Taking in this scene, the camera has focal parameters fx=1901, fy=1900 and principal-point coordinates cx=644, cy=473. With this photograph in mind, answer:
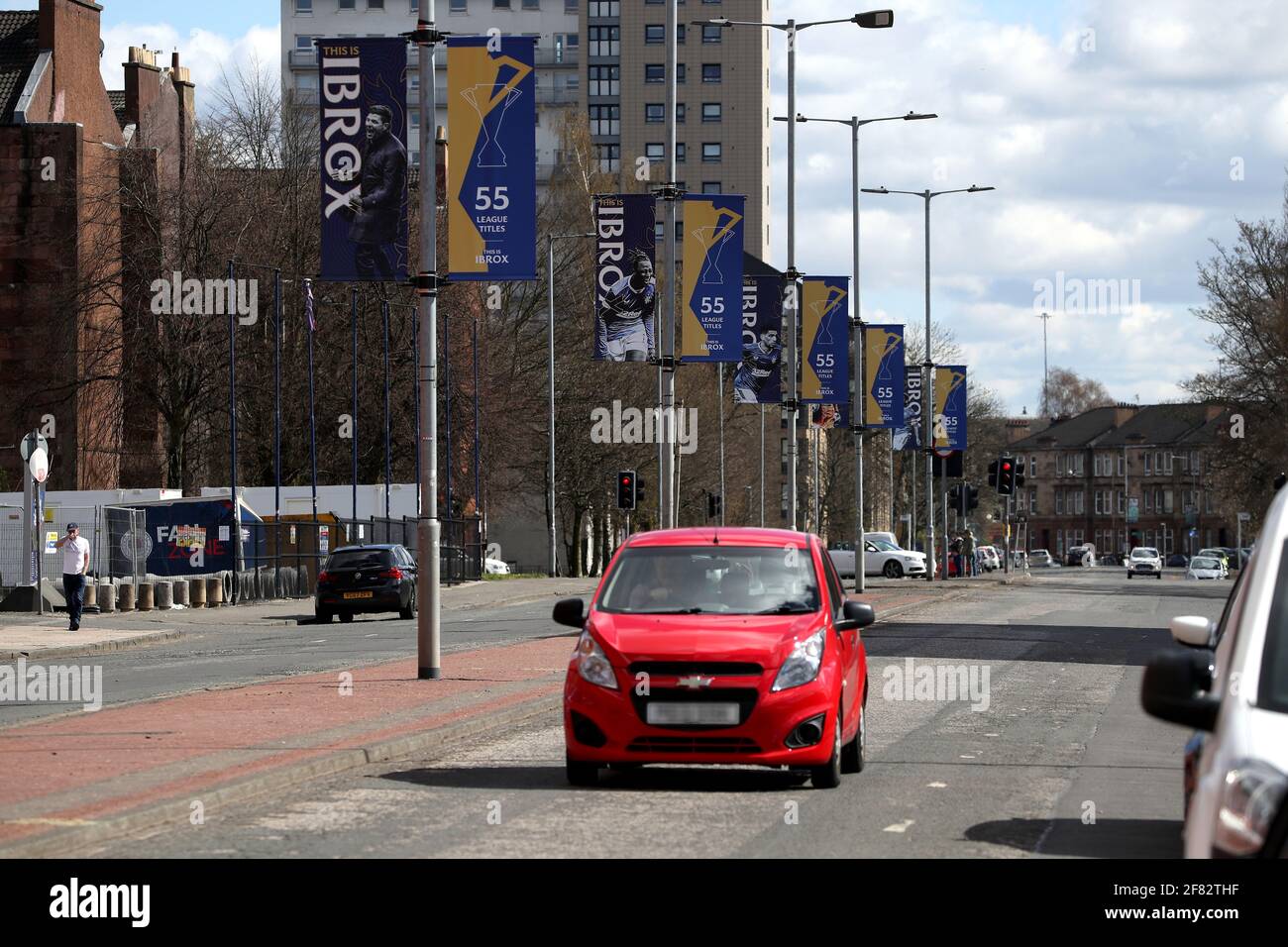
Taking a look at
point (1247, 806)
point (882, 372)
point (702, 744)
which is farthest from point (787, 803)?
point (882, 372)

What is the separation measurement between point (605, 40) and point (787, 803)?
4916 inches

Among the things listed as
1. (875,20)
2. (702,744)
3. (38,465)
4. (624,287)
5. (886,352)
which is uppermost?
(875,20)

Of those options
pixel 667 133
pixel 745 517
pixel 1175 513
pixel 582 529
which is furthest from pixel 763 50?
pixel 667 133

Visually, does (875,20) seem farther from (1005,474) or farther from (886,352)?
(1005,474)

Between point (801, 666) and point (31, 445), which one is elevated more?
point (31, 445)

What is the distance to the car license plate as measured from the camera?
446 inches

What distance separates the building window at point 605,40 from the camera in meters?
132

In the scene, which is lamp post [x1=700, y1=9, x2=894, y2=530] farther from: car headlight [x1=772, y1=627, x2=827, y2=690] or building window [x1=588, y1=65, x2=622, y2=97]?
building window [x1=588, y1=65, x2=622, y2=97]

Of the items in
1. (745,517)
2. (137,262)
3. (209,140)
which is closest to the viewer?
(137,262)

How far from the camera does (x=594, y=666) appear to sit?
38.0 ft

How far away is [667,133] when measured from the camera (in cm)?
2861

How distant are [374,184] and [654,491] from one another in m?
58.9

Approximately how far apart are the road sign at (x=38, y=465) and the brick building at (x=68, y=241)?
21989 millimetres
